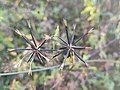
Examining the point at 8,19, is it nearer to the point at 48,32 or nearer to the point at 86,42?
the point at 48,32

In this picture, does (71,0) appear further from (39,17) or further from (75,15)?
(39,17)

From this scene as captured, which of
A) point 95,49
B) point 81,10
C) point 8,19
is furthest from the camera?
point 81,10

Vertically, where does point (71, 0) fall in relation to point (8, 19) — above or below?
above

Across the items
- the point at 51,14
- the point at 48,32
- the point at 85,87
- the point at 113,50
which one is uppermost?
the point at 51,14

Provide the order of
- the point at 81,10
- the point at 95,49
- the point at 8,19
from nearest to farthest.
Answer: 1. the point at 8,19
2. the point at 95,49
3. the point at 81,10

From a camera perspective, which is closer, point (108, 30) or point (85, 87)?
point (85, 87)

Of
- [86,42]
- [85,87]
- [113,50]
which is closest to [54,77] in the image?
[85,87]
